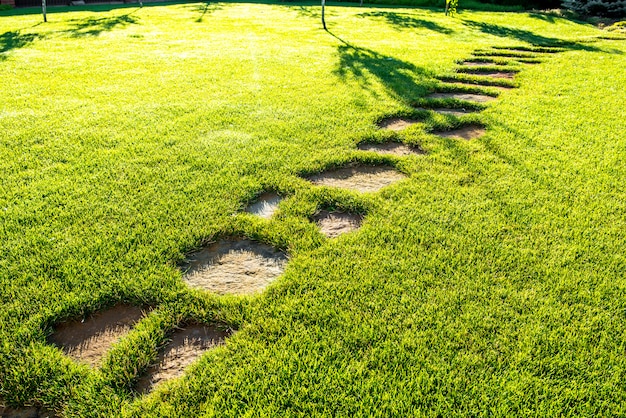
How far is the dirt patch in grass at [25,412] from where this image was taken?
1.56m

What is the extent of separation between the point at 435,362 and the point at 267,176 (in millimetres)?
1898

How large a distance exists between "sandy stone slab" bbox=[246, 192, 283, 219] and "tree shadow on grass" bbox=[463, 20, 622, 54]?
8449mm

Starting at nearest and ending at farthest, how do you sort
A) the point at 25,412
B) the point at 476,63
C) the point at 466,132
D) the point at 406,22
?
1. the point at 25,412
2. the point at 466,132
3. the point at 476,63
4. the point at 406,22

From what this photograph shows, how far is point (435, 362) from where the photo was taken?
1.77 metres

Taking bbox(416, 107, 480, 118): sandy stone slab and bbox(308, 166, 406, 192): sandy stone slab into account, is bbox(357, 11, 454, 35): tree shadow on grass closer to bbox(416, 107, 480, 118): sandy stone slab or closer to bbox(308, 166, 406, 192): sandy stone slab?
bbox(416, 107, 480, 118): sandy stone slab

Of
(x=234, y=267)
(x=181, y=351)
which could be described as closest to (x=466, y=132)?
(x=234, y=267)

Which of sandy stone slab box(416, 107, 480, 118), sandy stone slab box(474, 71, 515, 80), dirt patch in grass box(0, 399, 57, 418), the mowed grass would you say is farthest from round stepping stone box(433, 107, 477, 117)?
dirt patch in grass box(0, 399, 57, 418)

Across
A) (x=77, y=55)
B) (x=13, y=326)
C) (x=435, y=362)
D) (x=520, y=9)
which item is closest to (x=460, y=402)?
(x=435, y=362)

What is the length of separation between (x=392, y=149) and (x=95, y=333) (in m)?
2.76

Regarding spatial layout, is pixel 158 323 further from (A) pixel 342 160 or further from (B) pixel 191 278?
(A) pixel 342 160

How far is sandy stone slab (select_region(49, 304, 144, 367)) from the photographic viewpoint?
5.93ft

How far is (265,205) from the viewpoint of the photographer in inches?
113

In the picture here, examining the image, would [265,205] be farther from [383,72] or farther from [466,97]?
[383,72]

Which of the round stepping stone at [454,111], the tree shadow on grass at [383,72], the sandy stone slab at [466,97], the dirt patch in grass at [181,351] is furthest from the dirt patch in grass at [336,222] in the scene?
the sandy stone slab at [466,97]
